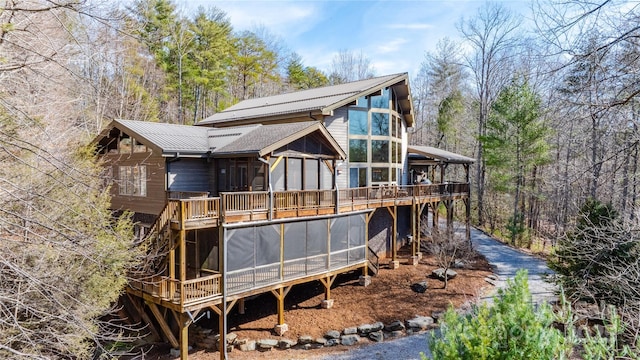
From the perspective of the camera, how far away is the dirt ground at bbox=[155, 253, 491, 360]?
42.2ft

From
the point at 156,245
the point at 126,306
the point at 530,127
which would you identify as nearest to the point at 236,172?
the point at 156,245

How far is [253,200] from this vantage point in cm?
1254

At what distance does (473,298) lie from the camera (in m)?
15.5

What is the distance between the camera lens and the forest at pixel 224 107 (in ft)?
15.2

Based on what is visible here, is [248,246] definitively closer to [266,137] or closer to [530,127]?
[266,137]

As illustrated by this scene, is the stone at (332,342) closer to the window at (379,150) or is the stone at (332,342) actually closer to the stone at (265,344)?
the stone at (265,344)

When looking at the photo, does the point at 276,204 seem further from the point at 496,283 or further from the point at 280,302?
the point at 496,283

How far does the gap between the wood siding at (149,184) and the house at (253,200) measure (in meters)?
0.04

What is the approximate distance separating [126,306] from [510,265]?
62.8ft

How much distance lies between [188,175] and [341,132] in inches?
303

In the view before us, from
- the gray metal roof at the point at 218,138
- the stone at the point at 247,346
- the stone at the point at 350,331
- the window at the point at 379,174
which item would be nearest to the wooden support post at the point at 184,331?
the stone at the point at 247,346

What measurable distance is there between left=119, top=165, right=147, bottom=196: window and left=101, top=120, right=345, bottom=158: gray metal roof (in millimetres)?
1464

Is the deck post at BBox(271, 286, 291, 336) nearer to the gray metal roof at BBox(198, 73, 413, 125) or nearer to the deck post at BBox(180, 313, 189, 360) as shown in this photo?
the deck post at BBox(180, 313, 189, 360)

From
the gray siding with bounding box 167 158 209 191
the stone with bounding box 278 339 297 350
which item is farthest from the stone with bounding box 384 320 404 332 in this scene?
the gray siding with bounding box 167 158 209 191
